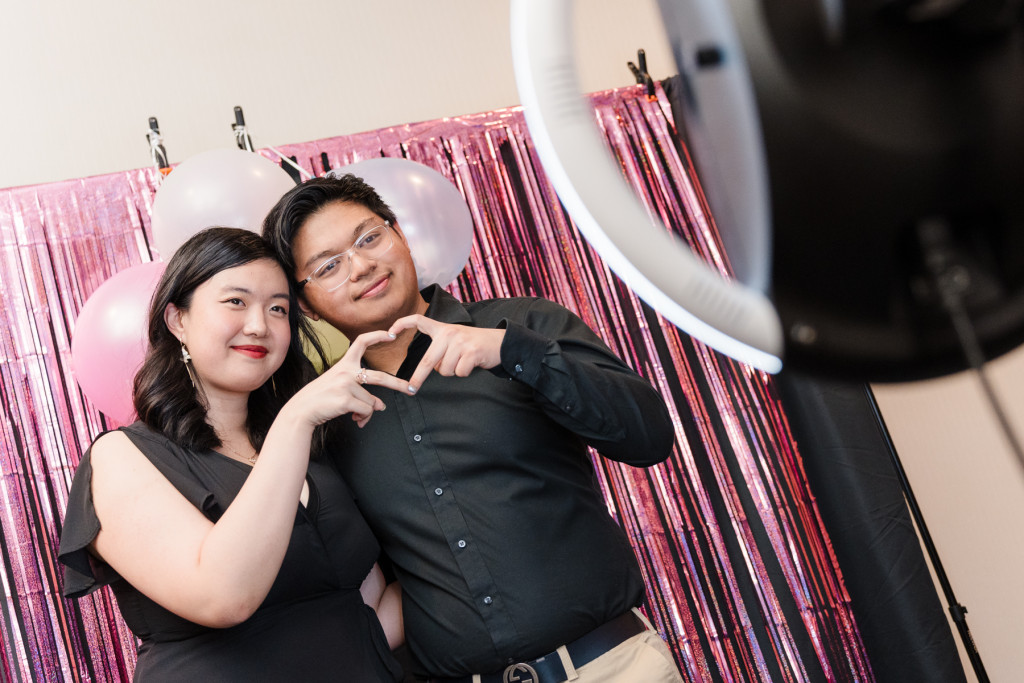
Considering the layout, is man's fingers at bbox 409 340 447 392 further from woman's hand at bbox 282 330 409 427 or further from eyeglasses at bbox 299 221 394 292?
eyeglasses at bbox 299 221 394 292

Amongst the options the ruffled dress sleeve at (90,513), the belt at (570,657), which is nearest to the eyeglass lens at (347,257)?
the ruffled dress sleeve at (90,513)

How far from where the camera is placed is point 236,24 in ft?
8.58

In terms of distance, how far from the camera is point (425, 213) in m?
1.83

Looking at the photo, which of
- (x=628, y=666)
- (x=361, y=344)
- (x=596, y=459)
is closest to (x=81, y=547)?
(x=361, y=344)

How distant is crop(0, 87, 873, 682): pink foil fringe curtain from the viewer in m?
2.00

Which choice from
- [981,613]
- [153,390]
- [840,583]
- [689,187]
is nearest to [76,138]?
[153,390]

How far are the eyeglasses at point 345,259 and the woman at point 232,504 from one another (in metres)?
0.06

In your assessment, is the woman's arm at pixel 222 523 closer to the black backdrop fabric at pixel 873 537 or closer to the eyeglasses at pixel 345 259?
the eyeglasses at pixel 345 259

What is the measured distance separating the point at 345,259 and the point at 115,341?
0.54 meters

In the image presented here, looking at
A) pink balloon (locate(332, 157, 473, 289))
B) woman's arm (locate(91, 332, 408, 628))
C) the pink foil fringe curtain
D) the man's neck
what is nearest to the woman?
woman's arm (locate(91, 332, 408, 628))

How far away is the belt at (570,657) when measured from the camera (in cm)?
129

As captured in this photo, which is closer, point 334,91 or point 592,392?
point 592,392

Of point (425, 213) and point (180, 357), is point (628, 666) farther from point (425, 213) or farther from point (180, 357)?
point (425, 213)

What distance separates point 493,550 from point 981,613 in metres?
1.65
